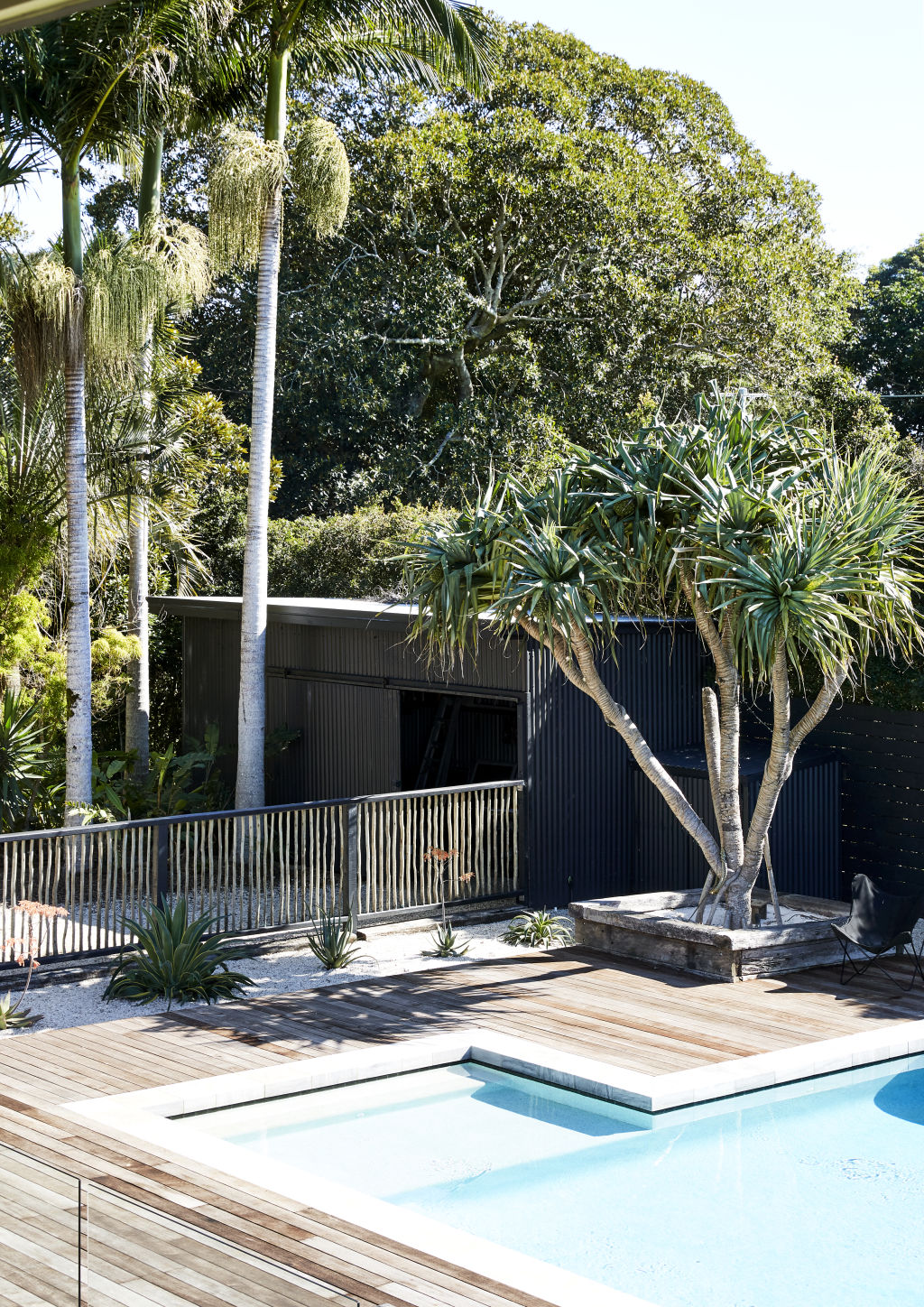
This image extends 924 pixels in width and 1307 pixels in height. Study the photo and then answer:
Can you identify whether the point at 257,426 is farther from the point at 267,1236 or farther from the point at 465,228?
the point at 465,228

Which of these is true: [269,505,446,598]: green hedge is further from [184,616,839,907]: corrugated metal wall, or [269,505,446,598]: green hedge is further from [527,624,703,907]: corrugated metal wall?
[527,624,703,907]: corrugated metal wall

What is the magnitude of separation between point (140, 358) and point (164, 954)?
701cm

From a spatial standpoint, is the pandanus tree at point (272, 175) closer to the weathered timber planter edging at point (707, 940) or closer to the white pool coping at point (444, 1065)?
the weathered timber planter edging at point (707, 940)

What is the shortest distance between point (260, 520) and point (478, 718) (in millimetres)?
3648

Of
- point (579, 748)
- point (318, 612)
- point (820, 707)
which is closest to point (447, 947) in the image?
point (579, 748)

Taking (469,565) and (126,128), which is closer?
(469,565)

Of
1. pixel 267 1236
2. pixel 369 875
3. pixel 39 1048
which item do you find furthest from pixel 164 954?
pixel 267 1236

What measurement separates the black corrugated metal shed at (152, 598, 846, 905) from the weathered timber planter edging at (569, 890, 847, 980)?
1474 mm

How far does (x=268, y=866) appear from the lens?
35.8 ft

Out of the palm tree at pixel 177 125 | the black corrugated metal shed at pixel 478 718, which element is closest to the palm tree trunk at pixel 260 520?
the palm tree at pixel 177 125

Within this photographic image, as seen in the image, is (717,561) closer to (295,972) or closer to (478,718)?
(295,972)

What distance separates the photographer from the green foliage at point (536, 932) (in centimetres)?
1124

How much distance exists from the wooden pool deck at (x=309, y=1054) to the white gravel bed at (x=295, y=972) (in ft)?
0.88

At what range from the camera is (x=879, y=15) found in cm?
570
